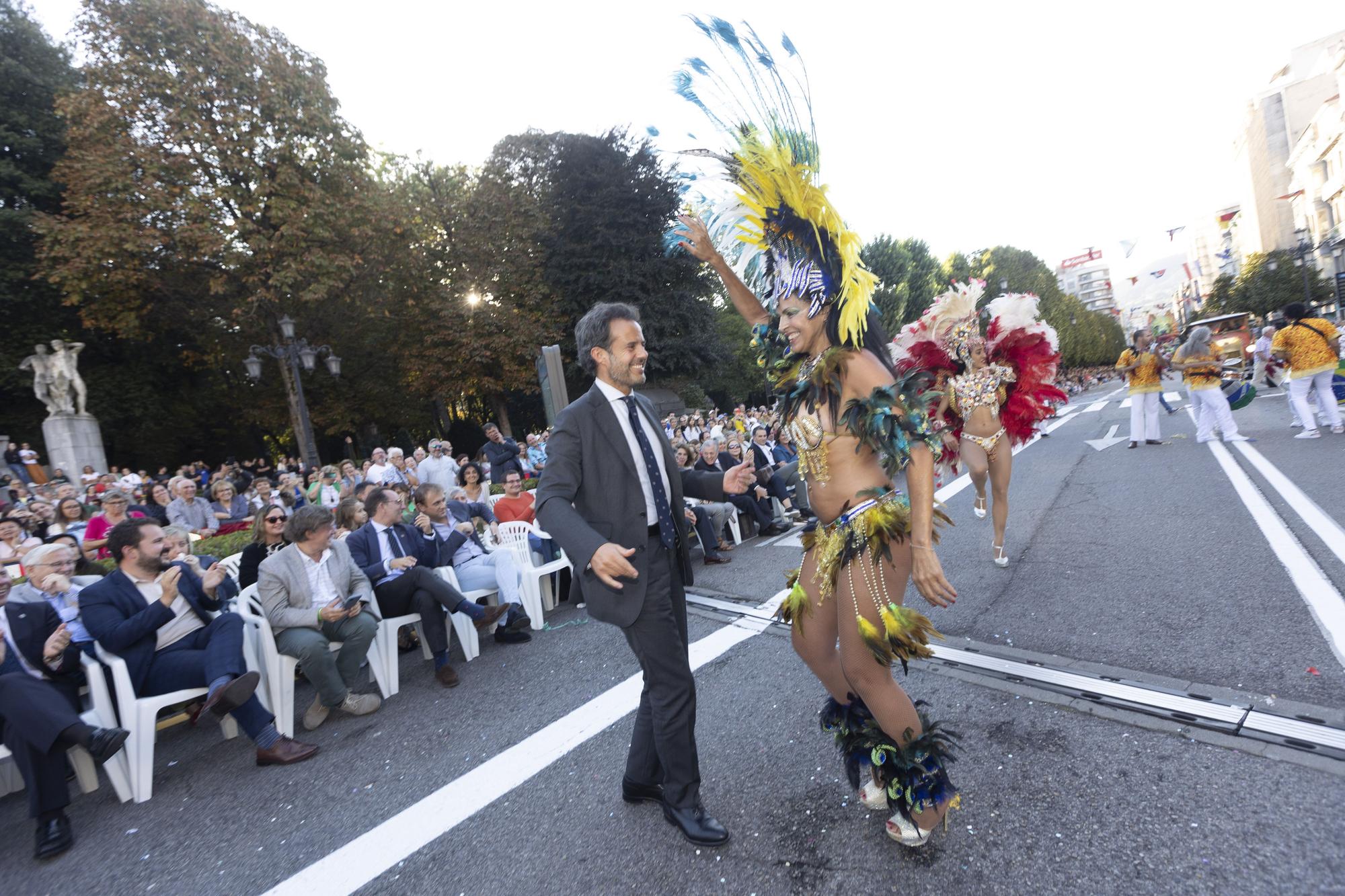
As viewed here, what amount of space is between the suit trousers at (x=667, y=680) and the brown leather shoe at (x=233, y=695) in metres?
2.60

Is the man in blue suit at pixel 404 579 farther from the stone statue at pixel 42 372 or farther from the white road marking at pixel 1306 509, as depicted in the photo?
the stone statue at pixel 42 372

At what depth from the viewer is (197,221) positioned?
58.5 feet

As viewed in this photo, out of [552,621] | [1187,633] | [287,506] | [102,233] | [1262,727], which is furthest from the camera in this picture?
[102,233]

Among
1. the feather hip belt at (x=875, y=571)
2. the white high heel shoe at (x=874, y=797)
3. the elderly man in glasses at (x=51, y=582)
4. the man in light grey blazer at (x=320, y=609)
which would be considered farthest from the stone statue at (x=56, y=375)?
the white high heel shoe at (x=874, y=797)

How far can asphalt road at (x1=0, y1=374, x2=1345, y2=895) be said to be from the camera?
2.16m

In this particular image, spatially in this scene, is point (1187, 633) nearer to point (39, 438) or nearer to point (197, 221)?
point (197, 221)

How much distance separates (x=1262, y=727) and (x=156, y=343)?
30294 mm

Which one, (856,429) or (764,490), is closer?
(856,429)

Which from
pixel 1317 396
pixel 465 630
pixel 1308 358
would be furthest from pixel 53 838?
pixel 1317 396

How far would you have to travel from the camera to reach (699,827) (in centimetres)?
247

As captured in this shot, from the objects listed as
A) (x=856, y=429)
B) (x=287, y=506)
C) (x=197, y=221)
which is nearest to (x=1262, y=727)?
(x=856, y=429)

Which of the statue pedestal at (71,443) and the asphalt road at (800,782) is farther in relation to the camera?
the statue pedestal at (71,443)

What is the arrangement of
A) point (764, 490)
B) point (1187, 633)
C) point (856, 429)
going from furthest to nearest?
1. point (764, 490)
2. point (1187, 633)
3. point (856, 429)

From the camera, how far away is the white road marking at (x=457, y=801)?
2.62 meters
